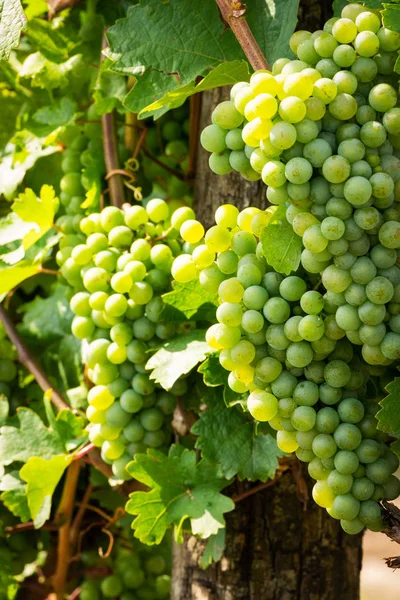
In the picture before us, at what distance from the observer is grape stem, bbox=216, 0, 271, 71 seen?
79 centimetres

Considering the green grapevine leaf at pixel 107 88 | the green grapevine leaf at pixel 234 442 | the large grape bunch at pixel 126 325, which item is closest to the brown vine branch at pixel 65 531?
the large grape bunch at pixel 126 325

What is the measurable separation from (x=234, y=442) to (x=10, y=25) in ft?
1.97

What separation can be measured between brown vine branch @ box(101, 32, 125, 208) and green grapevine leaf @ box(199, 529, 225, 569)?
541mm

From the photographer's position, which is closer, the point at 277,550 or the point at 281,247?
the point at 281,247

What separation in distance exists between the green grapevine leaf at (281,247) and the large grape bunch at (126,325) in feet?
0.96

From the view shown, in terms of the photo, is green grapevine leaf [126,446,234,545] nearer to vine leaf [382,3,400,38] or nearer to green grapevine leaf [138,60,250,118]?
green grapevine leaf [138,60,250,118]

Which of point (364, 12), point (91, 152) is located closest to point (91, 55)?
point (91, 152)

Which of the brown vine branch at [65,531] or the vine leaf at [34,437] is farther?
the brown vine branch at [65,531]

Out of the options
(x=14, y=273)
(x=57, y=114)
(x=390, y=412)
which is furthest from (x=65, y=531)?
(x=390, y=412)

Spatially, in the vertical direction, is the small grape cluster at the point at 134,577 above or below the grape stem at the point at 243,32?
below

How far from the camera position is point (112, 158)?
1.23 m

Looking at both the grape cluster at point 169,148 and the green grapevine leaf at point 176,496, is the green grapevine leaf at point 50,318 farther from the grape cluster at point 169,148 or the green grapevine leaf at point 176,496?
the green grapevine leaf at point 176,496

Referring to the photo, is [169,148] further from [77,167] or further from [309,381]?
[309,381]

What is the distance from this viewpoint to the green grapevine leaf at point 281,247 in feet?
2.38
